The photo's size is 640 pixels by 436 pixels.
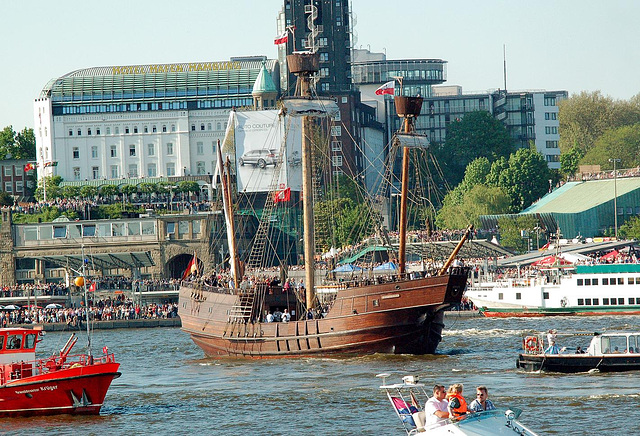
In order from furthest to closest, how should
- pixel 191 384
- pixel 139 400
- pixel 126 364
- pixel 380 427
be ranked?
pixel 126 364
pixel 191 384
pixel 139 400
pixel 380 427

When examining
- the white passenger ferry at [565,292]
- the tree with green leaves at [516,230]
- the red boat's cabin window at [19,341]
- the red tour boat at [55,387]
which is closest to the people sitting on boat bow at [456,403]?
the red tour boat at [55,387]

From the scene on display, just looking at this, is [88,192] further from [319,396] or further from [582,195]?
[319,396]

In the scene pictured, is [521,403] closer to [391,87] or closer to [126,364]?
[126,364]

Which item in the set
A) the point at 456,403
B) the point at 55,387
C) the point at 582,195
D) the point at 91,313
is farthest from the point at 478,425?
the point at 582,195

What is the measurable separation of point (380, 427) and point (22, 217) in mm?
118320

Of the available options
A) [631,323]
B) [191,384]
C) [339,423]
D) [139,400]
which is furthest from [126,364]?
[631,323]

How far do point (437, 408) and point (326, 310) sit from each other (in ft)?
120

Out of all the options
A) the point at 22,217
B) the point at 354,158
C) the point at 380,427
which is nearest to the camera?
the point at 380,427

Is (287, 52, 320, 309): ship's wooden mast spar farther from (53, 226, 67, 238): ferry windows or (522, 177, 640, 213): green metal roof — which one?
(522, 177, 640, 213): green metal roof

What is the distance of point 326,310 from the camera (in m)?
75.8

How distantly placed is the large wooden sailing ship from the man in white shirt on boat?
31.1m

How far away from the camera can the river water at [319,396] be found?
5038 centimetres

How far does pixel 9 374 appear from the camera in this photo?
54.6 metres

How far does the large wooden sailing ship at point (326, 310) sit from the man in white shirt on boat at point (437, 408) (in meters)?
31.1
